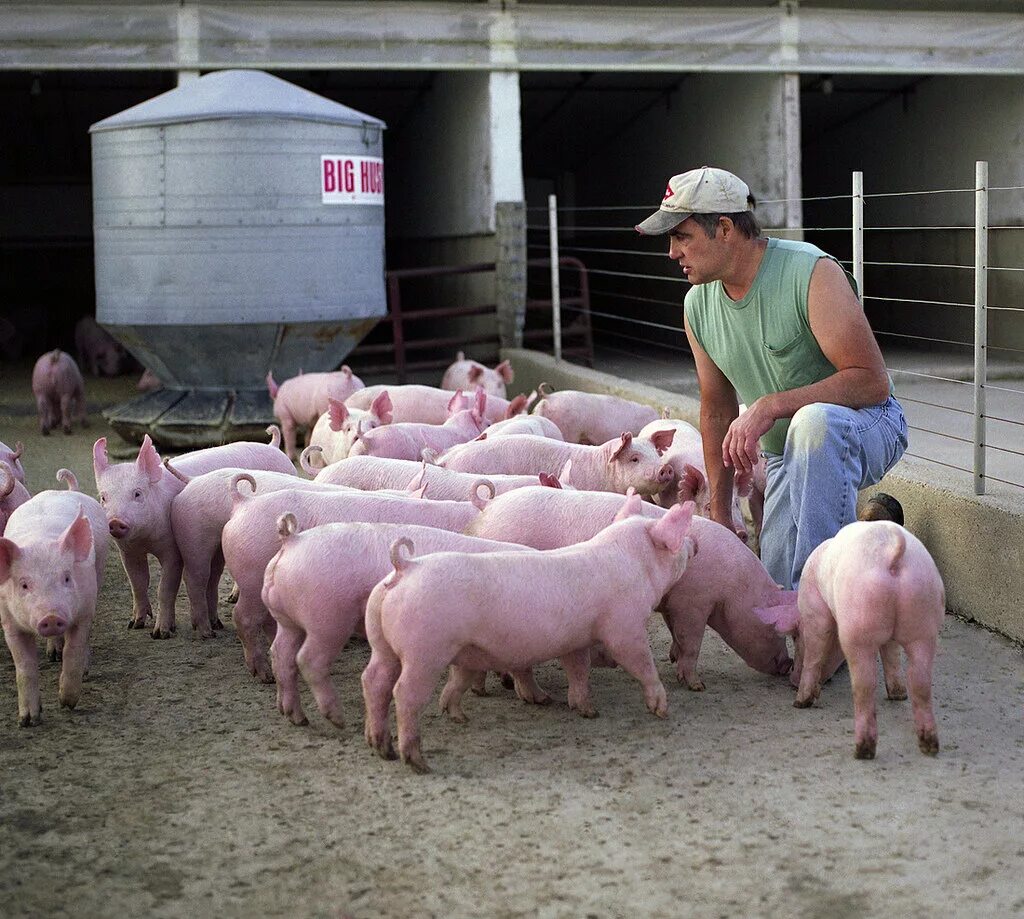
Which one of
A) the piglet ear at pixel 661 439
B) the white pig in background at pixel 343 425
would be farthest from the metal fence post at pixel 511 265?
the piglet ear at pixel 661 439

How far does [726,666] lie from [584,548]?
734mm

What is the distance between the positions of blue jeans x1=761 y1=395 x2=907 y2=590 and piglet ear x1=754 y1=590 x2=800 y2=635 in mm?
85

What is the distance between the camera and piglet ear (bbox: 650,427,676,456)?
489 cm

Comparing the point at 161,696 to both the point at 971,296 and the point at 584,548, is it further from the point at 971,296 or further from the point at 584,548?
the point at 971,296

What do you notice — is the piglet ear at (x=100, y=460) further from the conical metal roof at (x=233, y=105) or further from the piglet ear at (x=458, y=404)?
the conical metal roof at (x=233, y=105)

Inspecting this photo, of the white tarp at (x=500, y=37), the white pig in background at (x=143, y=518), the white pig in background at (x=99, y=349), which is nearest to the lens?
the white pig in background at (x=143, y=518)

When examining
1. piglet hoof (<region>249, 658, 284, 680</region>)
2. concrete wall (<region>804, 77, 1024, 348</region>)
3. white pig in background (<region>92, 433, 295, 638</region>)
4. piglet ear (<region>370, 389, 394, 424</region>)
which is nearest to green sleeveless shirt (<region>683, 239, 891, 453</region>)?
→ piglet hoof (<region>249, 658, 284, 680</region>)

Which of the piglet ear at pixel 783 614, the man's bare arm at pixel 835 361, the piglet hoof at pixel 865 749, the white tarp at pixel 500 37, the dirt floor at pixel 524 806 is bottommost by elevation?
the dirt floor at pixel 524 806

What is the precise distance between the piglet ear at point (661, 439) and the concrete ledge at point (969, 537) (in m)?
0.68

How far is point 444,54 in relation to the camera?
9.95 meters

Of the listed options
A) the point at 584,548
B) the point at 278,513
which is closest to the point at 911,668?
the point at 584,548

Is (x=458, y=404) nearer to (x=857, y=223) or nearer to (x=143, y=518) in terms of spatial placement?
(x=857, y=223)

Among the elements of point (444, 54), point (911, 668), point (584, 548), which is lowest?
point (911, 668)

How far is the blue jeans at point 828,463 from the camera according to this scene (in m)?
3.71
